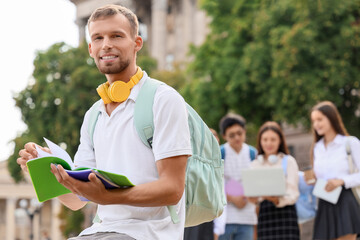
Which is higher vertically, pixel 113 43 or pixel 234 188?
pixel 113 43

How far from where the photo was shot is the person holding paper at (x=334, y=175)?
24.2 feet

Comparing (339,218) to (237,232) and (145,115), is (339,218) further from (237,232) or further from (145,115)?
(145,115)

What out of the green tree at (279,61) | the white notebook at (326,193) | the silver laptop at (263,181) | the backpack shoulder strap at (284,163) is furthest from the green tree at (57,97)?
the white notebook at (326,193)

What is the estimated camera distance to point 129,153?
2838mm

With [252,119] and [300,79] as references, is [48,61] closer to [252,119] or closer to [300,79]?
[252,119]

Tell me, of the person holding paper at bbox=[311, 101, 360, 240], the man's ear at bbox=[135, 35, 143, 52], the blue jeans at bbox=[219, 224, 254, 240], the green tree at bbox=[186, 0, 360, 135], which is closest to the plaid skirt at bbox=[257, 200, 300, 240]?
the blue jeans at bbox=[219, 224, 254, 240]

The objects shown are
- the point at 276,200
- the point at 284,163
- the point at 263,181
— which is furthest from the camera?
the point at 284,163

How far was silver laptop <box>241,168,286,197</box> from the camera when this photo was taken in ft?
25.0

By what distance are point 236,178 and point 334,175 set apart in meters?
1.27

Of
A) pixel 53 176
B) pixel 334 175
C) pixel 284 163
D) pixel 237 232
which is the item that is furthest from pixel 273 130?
pixel 53 176

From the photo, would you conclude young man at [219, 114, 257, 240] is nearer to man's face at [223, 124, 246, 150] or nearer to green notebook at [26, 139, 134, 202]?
man's face at [223, 124, 246, 150]

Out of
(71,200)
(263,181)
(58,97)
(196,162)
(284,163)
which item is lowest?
(71,200)

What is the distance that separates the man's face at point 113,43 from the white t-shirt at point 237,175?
5206mm

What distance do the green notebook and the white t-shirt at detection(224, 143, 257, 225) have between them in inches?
203
